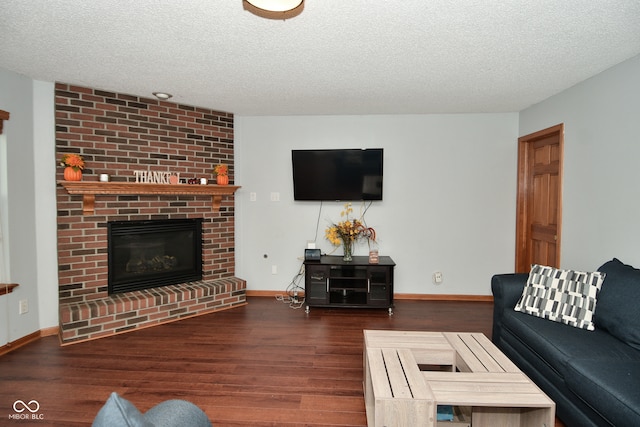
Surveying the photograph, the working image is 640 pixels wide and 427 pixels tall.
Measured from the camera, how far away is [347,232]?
4000mm

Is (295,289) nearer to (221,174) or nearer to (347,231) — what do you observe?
(347,231)

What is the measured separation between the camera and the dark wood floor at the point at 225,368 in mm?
2066

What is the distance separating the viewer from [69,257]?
322 cm

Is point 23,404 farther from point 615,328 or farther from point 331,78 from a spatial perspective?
point 615,328

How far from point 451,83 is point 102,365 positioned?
386cm

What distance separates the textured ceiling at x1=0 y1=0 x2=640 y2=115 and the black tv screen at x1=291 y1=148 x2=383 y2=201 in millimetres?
778

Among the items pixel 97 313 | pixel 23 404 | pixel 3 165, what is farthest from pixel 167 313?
pixel 3 165

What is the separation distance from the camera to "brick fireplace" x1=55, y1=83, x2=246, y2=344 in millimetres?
3188

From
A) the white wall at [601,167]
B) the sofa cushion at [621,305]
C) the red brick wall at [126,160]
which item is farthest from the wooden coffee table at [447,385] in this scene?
the red brick wall at [126,160]

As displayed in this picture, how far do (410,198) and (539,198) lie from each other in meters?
1.44

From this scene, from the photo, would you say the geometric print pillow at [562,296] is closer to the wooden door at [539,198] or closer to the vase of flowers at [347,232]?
the wooden door at [539,198]

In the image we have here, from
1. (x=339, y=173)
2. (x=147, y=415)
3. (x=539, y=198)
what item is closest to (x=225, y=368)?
(x=147, y=415)

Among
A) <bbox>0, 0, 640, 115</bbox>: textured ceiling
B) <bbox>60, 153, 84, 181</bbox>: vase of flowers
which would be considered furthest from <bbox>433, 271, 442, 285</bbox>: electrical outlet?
A: <bbox>60, 153, 84, 181</bbox>: vase of flowers

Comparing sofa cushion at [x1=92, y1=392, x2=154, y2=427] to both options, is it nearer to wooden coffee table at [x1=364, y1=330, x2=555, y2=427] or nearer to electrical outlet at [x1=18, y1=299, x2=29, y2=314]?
wooden coffee table at [x1=364, y1=330, x2=555, y2=427]
